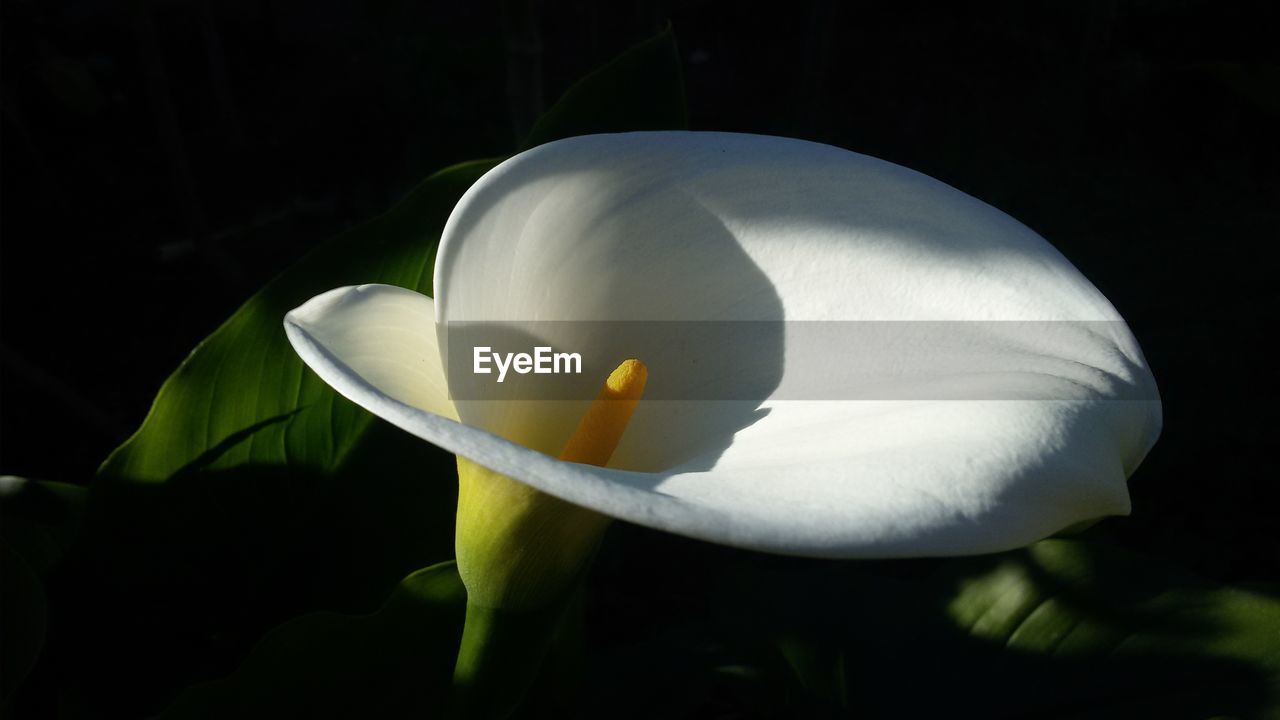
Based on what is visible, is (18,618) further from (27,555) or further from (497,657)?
(497,657)

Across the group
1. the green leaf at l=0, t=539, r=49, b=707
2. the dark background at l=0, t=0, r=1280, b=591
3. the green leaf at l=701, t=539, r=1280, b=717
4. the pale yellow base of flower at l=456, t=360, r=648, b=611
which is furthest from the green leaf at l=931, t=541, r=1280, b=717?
the green leaf at l=0, t=539, r=49, b=707

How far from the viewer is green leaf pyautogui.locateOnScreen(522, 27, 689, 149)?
0.72 metres

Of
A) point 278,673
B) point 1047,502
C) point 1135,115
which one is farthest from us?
point 1135,115

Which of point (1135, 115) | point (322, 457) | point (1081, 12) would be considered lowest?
point (322, 457)

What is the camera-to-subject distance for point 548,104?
1.52 m

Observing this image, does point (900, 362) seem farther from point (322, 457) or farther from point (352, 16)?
point (352, 16)

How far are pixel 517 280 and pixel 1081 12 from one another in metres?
1.31

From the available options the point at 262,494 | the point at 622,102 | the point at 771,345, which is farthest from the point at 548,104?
the point at 771,345

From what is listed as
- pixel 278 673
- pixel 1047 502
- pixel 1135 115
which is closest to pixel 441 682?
pixel 278 673

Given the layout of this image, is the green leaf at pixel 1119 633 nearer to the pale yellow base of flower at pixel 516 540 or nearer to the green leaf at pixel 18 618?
the pale yellow base of flower at pixel 516 540

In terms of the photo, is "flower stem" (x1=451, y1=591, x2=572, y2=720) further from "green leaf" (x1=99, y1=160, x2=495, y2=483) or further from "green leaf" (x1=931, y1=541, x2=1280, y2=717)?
"green leaf" (x1=931, y1=541, x2=1280, y2=717)

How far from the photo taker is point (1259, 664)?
0.69m

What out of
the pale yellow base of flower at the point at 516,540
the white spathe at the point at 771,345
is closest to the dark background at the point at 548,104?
the white spathe at the point at 771,345

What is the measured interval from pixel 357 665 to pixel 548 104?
1.09 meters
